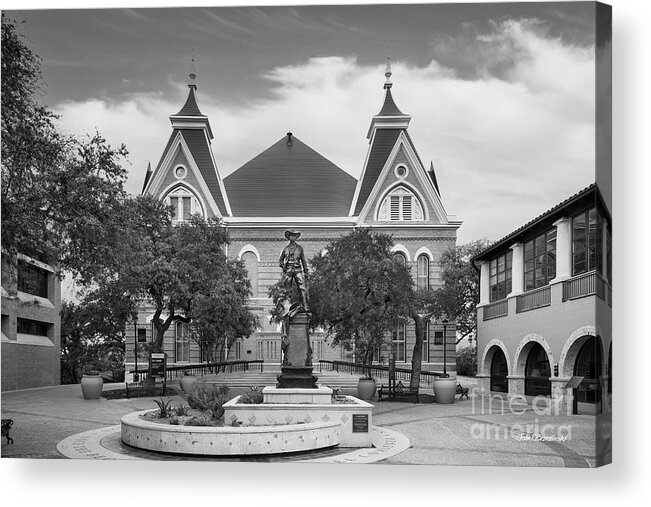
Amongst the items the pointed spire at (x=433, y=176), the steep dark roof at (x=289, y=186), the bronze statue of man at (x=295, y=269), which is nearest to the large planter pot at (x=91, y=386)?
the steep dark roof at (x=289, y=186)

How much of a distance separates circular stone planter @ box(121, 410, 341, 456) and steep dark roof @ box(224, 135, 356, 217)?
6.19 metres

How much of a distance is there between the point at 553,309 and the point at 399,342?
532 cm

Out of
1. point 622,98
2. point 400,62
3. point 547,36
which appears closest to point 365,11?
point 400,62

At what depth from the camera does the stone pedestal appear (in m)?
15.4

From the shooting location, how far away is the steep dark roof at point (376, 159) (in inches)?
632

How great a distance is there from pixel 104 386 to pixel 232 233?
5.50 metres

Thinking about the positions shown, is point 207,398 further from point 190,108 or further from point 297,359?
point 190,108

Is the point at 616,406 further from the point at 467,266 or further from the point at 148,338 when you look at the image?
the point at 148,338

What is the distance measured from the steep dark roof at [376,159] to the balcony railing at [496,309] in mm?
3909

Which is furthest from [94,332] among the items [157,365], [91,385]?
[157,365]

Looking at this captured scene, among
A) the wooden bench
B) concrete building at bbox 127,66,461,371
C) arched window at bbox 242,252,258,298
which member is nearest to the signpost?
concrete building at bbox 127,66,461,371

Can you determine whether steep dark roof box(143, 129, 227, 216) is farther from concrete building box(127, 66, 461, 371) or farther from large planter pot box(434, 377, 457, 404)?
large planter pot box(434, 377, 457, 404)

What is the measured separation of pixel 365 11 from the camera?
1369 cm

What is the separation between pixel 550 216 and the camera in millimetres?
15578
